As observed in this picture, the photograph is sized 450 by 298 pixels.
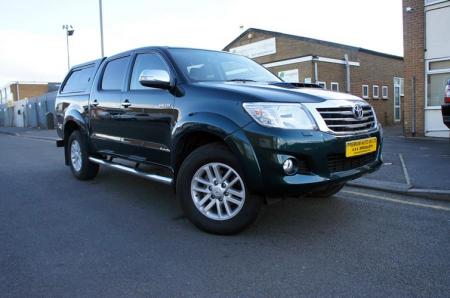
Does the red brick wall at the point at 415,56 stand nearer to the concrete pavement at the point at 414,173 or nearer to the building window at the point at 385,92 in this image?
the concrete pavement at the point at 414,173

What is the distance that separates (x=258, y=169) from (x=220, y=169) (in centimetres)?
52

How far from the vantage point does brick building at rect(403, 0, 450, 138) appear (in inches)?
460

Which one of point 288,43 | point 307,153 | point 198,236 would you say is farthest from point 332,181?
point 288,43

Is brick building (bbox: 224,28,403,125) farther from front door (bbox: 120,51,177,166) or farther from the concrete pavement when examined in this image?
front door (bbox: 120,51,177,166)

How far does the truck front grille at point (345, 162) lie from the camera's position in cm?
366

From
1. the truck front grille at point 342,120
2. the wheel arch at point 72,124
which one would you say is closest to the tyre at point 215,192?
the truck front grille at point 342,120

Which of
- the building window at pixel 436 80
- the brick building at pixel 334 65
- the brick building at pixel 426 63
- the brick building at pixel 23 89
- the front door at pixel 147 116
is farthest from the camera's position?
the brick building at pixel 23 89

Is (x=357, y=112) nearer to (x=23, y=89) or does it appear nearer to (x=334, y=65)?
(x=334, y=65)

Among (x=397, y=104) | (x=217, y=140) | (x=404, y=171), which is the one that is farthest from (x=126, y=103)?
(x=397, y=104)

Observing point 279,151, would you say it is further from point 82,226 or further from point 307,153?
point 82,226

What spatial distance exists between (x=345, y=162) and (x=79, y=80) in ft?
16.1

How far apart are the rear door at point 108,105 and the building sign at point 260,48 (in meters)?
18.2

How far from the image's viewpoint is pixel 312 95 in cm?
380

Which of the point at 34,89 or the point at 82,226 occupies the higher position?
the point at 34,89
